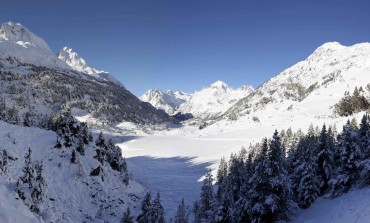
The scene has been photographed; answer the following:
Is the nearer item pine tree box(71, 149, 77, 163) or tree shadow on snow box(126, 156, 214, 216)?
pine tree box(71, 149, 77, 163)

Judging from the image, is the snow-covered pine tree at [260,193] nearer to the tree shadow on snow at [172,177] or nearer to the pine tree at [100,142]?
the tree shadow on snow at [172,177]

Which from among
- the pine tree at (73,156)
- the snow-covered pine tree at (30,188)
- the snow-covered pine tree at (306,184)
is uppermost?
the pine tree at (73,156)

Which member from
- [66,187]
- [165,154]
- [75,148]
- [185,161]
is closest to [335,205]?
[66,187]

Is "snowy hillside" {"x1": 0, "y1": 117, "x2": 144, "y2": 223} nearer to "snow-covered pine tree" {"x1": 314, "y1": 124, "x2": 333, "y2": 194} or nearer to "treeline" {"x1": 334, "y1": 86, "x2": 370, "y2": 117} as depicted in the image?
"snow-covered pine tree" {"x1": 314, "y1": 124, "x2": 333, "y2": 194}

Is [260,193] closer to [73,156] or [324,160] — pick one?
[324,160]

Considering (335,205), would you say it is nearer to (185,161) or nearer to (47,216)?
(47,216)

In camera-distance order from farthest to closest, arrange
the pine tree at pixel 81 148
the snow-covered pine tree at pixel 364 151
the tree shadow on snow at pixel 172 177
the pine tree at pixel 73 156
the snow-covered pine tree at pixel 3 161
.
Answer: the tree shadow on snow at pixel 172 177
the pine tree at pixel 81 148
the pine tree at pixel 73 156
the snow-covered pine tree at pixel 364 151
the snow-covered pine tree at pixel 3 161

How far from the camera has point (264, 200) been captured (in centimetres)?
3009

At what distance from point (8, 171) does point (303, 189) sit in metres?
32.5

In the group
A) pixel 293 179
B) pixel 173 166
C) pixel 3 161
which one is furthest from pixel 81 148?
pixel 173 166

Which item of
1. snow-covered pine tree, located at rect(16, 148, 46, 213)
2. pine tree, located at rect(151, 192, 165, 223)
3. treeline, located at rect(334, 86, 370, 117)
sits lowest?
pine tree, located at rect(151, 192, 165, 223)

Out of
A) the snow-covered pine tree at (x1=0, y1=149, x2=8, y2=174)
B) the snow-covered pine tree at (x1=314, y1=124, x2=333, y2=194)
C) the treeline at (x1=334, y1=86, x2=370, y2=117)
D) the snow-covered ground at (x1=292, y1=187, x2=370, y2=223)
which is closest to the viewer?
the snow-covered ground at (x1=292, y1=187, x2=370, y2=223)

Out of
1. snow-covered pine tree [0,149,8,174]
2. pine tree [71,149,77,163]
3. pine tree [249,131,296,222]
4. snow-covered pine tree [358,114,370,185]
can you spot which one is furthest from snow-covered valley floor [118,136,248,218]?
snow-covered pine tree [358,114,370,185]

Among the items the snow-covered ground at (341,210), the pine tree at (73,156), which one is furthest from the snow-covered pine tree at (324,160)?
the pine tree at (73,156)
